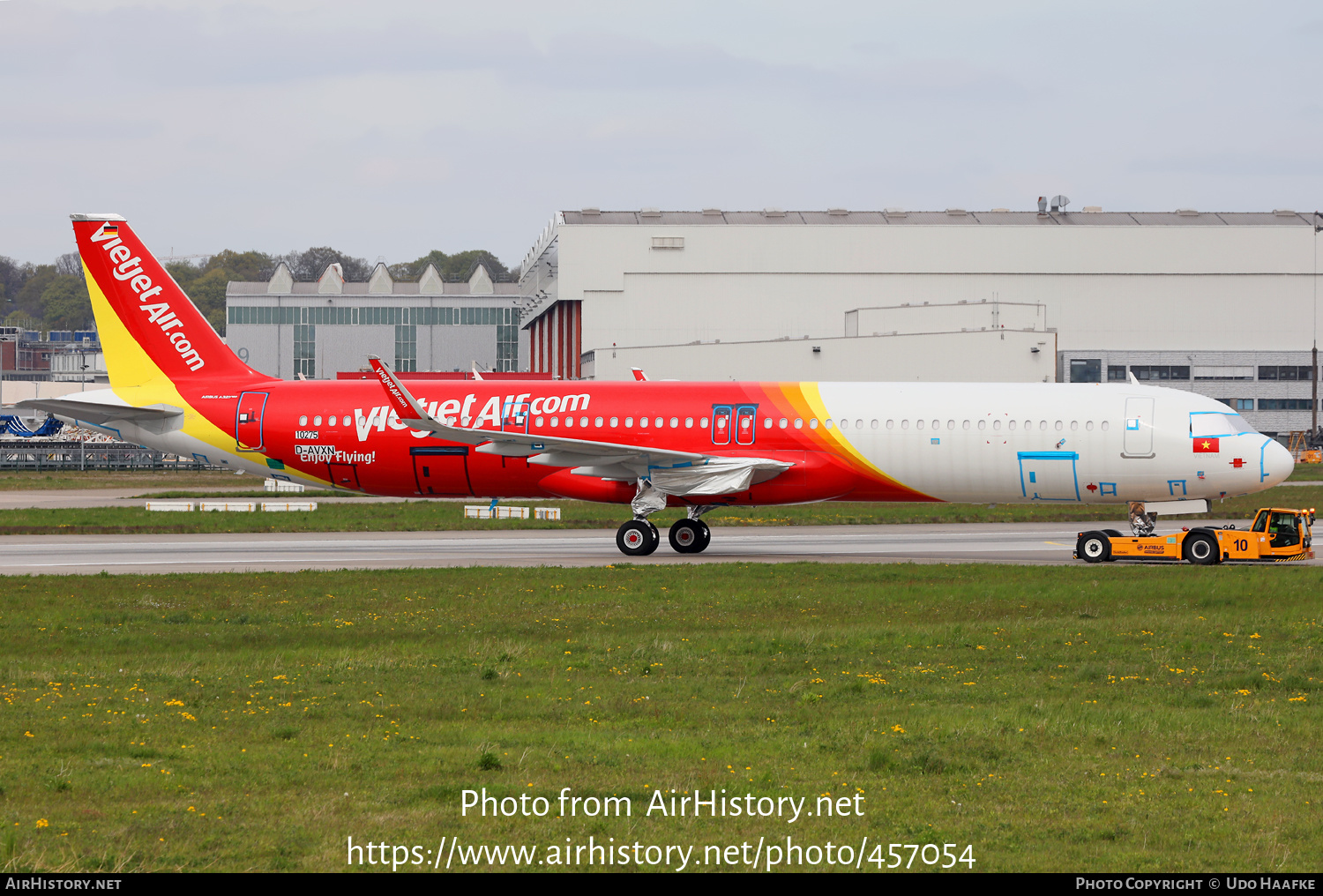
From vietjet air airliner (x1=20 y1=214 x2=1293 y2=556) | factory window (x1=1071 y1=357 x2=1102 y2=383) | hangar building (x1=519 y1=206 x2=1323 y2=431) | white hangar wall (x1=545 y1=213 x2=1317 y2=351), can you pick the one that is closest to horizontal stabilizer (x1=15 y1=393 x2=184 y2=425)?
vietjet air airliner (x1=20 y1=214 x2=1293 y2=556)

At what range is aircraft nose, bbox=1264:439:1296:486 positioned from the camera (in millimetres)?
33312

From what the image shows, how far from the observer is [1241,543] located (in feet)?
105

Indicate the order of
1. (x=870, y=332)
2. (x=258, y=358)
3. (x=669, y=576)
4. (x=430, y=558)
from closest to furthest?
1. (x=669, y=576)
2. (x=430, y=558)
3. (x=870, y=332)
4. (x=258, y=358)

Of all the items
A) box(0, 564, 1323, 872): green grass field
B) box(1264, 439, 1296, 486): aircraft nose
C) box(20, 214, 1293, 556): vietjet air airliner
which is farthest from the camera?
box(20, 214, 1293, 556): vietjet air airliner

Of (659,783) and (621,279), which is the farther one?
(621,279)

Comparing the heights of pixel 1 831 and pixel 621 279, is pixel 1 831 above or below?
below

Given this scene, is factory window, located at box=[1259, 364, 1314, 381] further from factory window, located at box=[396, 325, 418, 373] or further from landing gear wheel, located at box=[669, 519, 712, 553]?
factory window, located at box=[396, 325, 418, 373]

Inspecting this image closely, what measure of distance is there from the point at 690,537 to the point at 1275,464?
15130mm

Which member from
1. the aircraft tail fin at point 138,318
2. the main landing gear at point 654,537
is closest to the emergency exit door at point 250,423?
the aircraft tail fin at point 138,318

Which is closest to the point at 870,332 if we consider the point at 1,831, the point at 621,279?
the point at 621,279

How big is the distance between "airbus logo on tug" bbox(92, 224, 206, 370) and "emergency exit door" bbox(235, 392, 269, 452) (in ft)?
7.35

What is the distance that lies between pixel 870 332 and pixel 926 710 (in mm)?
78322

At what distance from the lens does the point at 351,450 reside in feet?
124

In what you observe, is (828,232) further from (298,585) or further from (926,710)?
(926,710)
